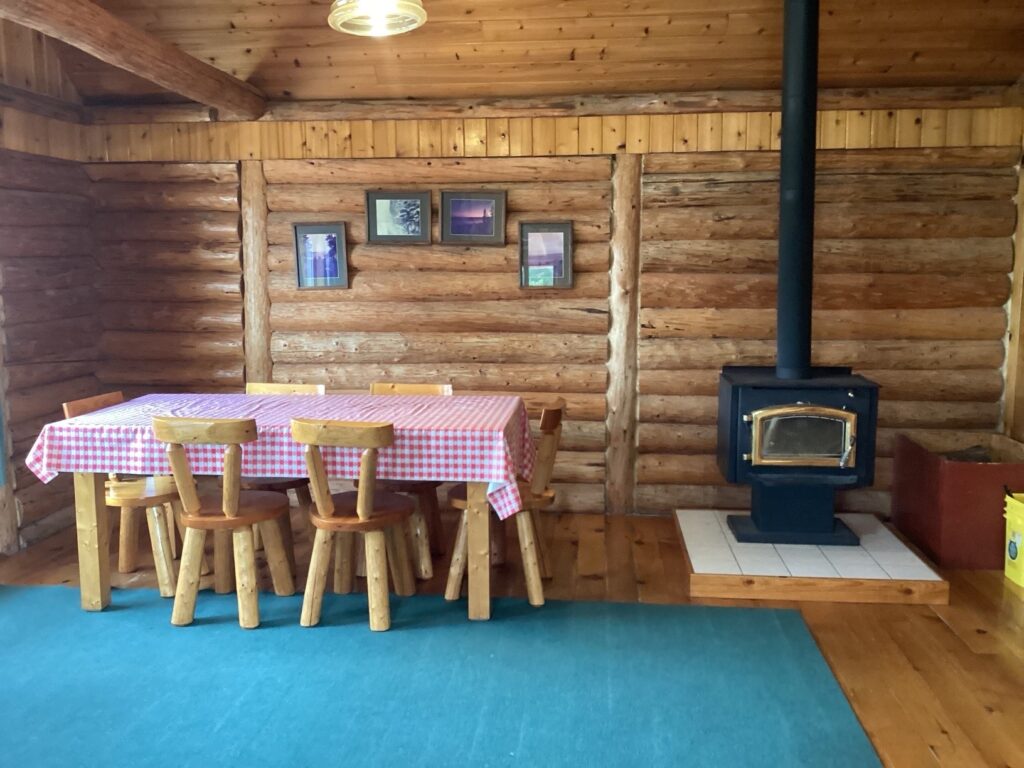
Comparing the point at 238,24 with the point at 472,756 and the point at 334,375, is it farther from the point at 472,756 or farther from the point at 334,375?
the point at 472,756

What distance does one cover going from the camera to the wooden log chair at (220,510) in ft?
12.5

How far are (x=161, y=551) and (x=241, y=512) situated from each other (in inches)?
27.6

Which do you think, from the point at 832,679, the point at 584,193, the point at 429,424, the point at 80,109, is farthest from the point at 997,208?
the point at 80,109

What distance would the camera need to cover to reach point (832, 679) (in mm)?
3559

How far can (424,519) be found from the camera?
15.9ft

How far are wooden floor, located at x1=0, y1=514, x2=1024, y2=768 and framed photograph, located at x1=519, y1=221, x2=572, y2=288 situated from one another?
5.48ft

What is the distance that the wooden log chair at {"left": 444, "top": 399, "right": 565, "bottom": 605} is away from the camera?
4.28 m

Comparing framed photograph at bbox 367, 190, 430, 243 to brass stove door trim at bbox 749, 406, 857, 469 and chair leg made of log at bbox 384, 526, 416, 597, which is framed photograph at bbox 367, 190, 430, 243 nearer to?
chair leg made of log at bbox 384, 526, 416, 597

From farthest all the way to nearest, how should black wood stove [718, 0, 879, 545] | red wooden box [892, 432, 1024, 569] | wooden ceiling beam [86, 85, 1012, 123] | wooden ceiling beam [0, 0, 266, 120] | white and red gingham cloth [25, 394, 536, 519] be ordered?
1. wooden ceiling beam [86, 85, 1012, 123]
2. red wooden box [892, 432, 1024, 569]
3. black wood stove [718, 0, 879, 545]
4. white and red gingham cloth [25, 394, 536, 519]
5. wooden ceiling beam [0, 0, 266, 120]

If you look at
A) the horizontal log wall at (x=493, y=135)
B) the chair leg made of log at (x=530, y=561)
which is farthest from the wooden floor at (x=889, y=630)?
the horizontal log wall at (x=493, y=135)

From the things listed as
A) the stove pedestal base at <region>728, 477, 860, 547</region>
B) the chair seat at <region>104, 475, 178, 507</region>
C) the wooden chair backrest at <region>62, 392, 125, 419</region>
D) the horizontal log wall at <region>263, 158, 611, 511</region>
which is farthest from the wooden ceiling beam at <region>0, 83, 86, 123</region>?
the stove pedestal base at <region>728, 477, 860, 547</region>

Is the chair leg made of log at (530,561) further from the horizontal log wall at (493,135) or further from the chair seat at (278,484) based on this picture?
the horizontal log wall at (493,135)

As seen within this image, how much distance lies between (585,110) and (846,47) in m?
1.67

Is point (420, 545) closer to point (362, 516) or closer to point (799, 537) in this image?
point (362, 516)
